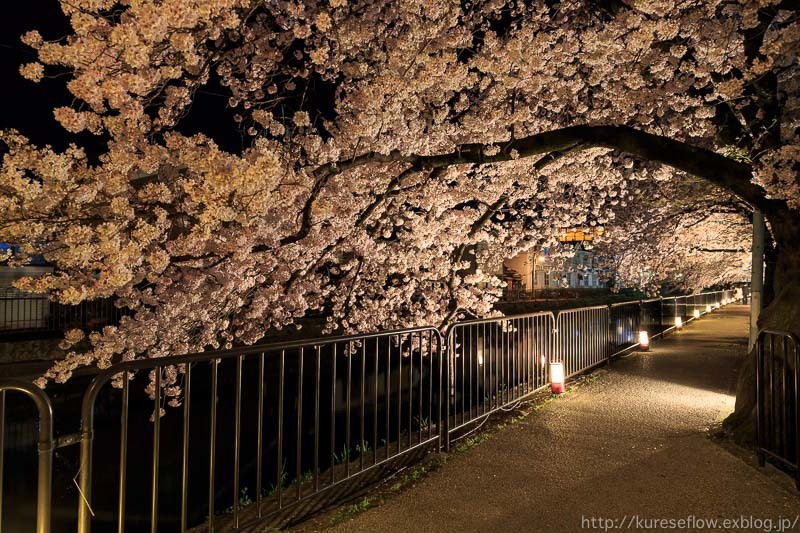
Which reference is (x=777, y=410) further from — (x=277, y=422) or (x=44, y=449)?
(x=44, y=449)

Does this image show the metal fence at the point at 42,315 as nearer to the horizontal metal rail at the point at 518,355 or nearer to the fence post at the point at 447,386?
the horizontal metal rail at the point at 518,355

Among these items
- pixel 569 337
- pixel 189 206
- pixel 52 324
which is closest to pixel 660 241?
pixel 569 337

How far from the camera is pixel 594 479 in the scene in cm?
483

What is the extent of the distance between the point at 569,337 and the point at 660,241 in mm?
9724

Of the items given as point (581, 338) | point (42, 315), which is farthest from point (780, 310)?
point (42, 315)

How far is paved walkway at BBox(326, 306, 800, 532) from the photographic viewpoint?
13.5 ft

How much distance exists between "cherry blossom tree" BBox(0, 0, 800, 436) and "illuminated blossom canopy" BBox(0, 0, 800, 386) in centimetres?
4

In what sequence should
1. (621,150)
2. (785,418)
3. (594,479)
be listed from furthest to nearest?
(621,150) → (785,418) → (594,479)

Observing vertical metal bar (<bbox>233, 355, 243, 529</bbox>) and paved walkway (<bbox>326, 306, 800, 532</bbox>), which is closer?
vertical metal bar (<bbox>233, 355, 243, 529</bbox>)

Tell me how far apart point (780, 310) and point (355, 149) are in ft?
18.2

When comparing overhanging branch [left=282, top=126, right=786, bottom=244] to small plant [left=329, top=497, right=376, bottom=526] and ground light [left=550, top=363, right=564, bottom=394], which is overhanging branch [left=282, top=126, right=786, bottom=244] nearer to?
ground light [left=550, top=363, right=564, bottom=394]

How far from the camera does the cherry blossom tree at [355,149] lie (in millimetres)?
5285

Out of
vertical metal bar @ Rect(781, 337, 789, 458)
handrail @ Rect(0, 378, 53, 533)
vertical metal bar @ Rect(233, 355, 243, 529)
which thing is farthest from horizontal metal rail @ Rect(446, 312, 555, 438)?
handrail @ Rect(0, 378, 53, 533)

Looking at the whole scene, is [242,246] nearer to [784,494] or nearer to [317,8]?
[317,8]
